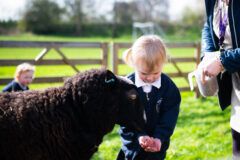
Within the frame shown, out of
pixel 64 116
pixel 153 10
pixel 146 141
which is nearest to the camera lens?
pixel 64 116

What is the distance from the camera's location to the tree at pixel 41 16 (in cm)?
5209

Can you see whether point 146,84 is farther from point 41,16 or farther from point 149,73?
point 41,16

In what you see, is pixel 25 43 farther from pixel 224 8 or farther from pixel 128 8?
pixel 128 8

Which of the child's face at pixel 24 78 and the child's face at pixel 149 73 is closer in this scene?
the child's face at pixel 149 73

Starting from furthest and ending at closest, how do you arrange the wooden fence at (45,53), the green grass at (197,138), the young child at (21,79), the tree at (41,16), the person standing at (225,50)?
the tree at (41,16), the wooden fence at (45,53), the young child at (21,79), the green grass at (197,138), the person standing at (225,50)

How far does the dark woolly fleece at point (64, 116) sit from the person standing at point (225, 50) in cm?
79

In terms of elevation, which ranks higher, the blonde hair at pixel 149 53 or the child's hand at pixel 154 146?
the blonde hair at pixel 149 53

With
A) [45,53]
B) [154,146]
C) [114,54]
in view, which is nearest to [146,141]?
[154,146]

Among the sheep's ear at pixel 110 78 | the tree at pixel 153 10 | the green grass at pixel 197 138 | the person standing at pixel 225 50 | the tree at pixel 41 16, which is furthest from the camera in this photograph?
the tree at pixel 153 10

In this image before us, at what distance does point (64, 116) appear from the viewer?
2131mm

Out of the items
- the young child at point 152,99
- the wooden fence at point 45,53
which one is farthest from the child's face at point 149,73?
the wooden fence at point 45,53

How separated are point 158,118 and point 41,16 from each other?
54610 millimetres

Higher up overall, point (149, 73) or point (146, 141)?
point (149, 73)

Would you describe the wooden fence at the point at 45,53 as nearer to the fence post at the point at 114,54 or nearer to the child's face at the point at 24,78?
the fence post at the point at 114,54
